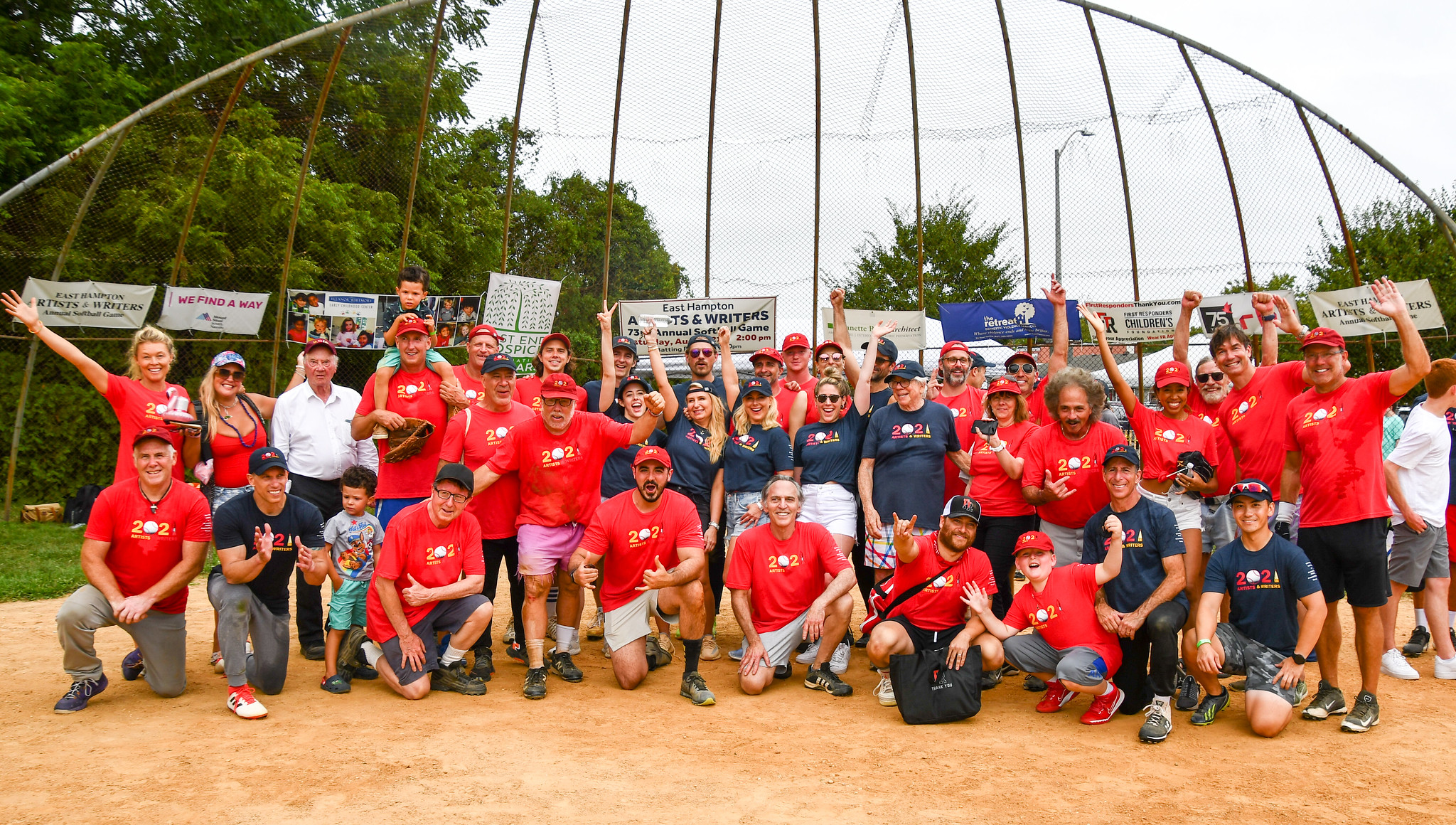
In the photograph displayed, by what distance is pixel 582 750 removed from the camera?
499 centimetres

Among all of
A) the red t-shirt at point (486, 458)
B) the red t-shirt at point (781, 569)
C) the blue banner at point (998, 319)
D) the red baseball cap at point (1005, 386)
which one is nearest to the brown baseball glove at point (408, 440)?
the red t-shirt at point (486, 458)

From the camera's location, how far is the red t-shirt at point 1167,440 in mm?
6285

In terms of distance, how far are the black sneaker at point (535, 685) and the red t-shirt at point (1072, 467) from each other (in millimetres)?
3657

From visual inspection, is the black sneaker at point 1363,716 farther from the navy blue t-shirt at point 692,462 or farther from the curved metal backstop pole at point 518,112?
the curved metal backstop pole at point 518,112

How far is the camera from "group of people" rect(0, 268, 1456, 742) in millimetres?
5590

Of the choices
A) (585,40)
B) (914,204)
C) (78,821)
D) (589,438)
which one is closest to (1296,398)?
(589,438)

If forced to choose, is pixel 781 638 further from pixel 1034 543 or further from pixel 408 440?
pixel 408 440

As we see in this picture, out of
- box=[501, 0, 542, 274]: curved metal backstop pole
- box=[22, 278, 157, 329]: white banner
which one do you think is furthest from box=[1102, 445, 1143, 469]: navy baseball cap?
box=[22, 278, 157, 329]: white banner

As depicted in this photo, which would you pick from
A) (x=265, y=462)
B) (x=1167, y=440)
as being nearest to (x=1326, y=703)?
(x=1167, y=440)

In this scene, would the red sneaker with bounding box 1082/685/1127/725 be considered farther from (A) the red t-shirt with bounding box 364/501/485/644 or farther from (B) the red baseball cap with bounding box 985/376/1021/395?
(A) the red t-shirt with bounding box 364/501/485/644

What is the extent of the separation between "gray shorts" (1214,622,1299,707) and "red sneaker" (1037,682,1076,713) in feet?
3.13

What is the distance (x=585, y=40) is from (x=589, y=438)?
375 inches

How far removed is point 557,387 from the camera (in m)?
6.75

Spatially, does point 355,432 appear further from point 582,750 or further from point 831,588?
point 831,588
